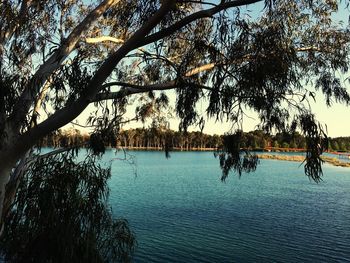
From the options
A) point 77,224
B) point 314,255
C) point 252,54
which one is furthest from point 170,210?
point 252,54

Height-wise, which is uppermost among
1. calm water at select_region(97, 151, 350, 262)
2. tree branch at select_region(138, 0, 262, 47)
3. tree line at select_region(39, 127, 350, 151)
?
tree branch at select_region(138, 0, 262, 47)

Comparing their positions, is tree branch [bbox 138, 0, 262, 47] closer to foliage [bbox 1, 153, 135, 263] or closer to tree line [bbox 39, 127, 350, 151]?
tree line [bbox 39, 127, 350, 151]

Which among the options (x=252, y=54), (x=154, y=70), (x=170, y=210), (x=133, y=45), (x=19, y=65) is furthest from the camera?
(x=170, y=210)

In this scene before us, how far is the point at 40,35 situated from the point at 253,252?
22.2 feet

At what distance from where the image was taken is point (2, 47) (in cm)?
477

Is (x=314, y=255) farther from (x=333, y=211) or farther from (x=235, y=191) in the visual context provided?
(x=235, y=191)

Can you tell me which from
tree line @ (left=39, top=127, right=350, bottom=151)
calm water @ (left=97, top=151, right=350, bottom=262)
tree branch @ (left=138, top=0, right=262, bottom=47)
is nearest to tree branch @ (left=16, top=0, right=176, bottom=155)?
tree branch @ (left=138, top=0, right=262, bottom=47)

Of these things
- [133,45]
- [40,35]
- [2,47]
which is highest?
[40,35]

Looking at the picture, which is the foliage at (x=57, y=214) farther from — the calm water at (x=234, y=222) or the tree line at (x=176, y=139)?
the calm water at (x=234, y=222)

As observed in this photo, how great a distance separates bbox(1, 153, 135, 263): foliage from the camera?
4375mm

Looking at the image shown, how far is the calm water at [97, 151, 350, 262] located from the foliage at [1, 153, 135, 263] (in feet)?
6.91

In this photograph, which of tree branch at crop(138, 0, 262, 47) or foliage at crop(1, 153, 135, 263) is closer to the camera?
tree branch at crop(138, 0, 262, 47)

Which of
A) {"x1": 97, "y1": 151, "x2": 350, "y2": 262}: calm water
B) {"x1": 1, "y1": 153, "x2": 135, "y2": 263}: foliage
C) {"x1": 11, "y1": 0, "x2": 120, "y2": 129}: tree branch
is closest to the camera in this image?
{"x1": 11, "y1": 0, "x2": 120, "y2": 129}: tree branch

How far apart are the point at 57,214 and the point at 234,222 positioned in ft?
27.6
